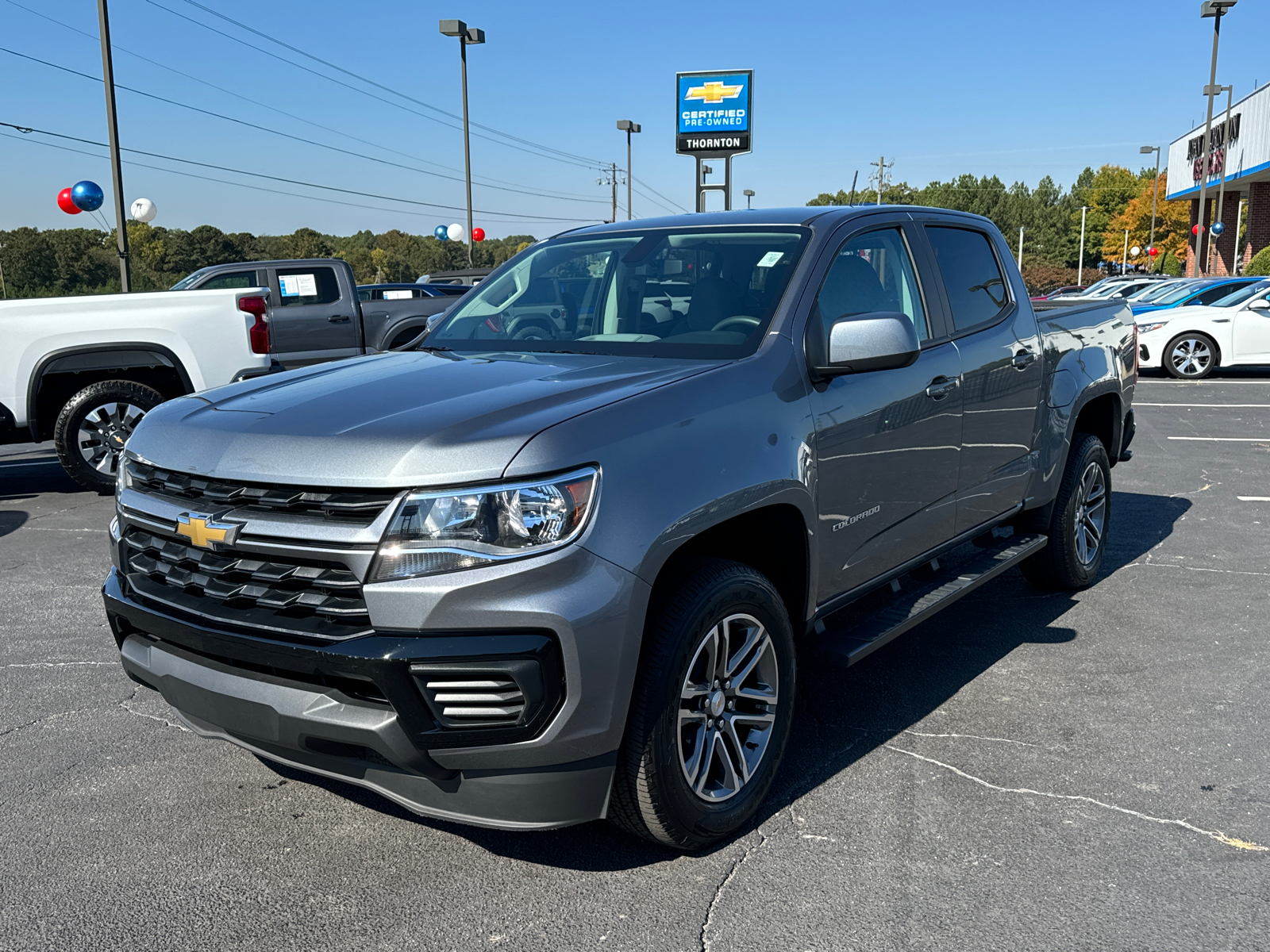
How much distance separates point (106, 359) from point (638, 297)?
622 centimetres

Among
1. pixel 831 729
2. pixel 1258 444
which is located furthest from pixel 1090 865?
pixel 1258 444

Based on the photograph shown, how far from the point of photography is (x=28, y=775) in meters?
3.63

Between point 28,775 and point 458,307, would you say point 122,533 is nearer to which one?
point 28,775

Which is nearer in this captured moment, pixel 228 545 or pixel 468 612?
pixel 468 612

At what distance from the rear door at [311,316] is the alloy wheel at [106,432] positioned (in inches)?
187

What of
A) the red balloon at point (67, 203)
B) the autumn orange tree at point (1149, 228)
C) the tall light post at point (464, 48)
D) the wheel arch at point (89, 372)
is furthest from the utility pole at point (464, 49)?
the autumn orange tree at point (1149, 228)

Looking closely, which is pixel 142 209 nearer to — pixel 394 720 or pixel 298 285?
pixel 298 285

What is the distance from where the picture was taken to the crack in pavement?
3.11 m

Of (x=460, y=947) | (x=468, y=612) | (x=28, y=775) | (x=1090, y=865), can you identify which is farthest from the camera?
(x=28, y=775)

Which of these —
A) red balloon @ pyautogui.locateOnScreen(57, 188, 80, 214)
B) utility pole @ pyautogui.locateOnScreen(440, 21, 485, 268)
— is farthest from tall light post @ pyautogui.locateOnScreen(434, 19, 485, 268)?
red balloon @ pyautogui.locateOnScreen(57, 188, 80, 214)

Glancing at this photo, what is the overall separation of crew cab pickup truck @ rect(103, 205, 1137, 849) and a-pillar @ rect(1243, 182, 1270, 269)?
47.6m

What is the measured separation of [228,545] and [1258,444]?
10.6m

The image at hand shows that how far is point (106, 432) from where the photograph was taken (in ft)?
28.3

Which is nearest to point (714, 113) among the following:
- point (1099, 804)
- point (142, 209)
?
point (142, 209)
